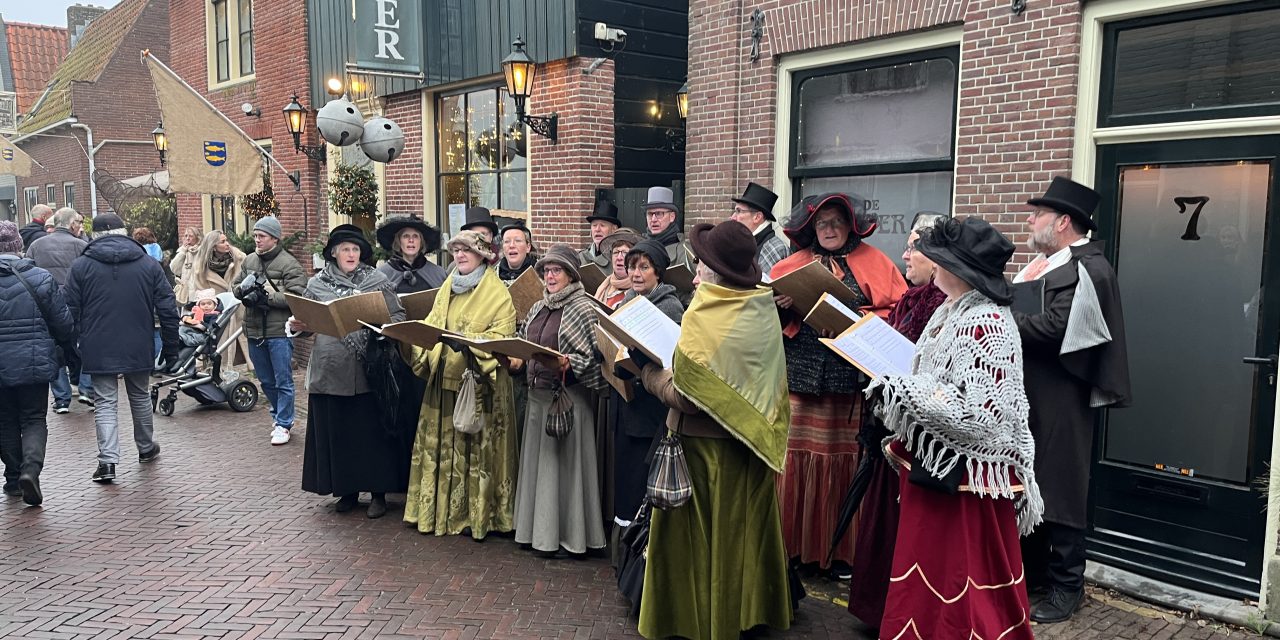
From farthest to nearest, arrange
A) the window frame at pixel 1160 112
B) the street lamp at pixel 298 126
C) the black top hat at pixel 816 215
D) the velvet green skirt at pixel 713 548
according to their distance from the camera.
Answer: the street lamp at pixel 298 126
the black top hat at pixel 816 215
the window frame at pixel 1160 112
the velvet green skirt at pixel 713 548

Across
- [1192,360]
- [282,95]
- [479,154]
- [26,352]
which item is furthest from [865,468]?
[282,95]

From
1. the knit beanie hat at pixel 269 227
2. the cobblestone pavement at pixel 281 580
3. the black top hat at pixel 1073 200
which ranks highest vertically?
the black top hat at pixel 1073 200

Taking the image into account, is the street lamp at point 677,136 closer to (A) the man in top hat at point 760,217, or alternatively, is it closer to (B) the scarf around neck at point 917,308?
(A) the man in top hat at point 760,217

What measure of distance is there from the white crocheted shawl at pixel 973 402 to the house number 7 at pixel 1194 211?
2.31 metres

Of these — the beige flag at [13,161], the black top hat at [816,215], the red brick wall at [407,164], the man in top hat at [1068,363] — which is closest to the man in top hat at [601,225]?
the black top hat at [816,215]

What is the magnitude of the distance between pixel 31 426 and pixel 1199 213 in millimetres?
7673

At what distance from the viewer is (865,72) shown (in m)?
6.42

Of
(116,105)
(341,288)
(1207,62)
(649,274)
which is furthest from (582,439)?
(116,105)

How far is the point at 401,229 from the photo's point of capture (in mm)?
6281

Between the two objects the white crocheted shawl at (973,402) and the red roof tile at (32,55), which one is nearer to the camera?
the white crocheted shawl at (973,402)

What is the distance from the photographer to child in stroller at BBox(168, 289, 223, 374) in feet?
31.3

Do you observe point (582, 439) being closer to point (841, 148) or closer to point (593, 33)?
point (841, 148)

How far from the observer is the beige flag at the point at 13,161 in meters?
14.7

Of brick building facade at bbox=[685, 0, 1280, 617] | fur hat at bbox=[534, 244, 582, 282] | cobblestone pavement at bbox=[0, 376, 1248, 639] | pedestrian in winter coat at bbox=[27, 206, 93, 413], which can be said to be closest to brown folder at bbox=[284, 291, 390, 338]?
fur hat at bbox=[534, 244, 582, 282]
